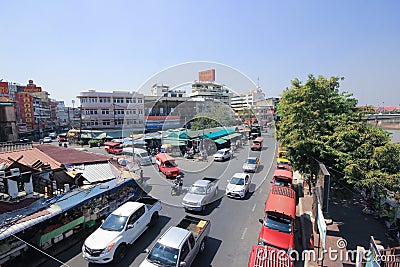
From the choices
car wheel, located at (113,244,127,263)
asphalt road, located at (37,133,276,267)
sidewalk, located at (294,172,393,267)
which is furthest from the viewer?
→ sidewalk, located at (294,172,393,267)

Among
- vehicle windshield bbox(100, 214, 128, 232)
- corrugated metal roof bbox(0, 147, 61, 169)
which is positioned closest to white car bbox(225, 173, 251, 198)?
vehicle windshield bbox(100, 214, 128, 232)

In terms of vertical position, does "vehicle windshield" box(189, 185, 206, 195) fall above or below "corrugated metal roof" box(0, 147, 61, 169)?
below

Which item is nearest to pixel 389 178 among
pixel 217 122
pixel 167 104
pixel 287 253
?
pixel 287 253

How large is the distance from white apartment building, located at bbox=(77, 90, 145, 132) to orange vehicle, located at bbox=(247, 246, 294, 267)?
109 feet

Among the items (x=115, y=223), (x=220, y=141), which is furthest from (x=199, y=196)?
(x=220, y=141)

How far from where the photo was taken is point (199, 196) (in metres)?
11.4

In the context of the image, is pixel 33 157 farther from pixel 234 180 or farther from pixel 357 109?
pixel 357 109

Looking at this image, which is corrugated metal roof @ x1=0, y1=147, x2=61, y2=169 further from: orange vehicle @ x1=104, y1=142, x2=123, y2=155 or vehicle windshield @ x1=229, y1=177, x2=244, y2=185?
orange vehicle @ x1=104, y1=142, x2=123, y2=155

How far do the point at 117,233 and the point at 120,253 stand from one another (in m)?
0.68

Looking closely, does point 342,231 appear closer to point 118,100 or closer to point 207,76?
point 118,100

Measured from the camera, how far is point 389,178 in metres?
6.40

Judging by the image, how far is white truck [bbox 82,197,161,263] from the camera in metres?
6.86

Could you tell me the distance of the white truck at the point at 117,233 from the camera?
22.5ft

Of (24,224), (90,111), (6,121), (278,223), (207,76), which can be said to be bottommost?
(278,223)
